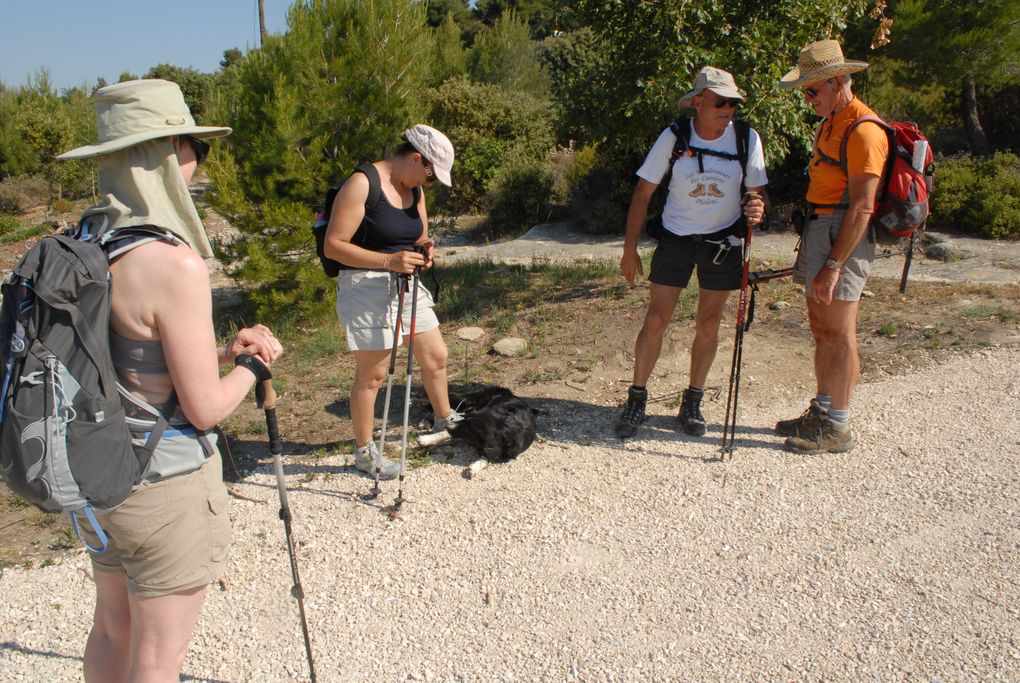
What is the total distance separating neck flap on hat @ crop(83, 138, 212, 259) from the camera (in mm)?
2057

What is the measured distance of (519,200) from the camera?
599 inches

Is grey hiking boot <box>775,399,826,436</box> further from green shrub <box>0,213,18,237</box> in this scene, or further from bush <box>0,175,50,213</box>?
bush <box>0,175,50,213</box>

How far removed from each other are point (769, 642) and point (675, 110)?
5.22m

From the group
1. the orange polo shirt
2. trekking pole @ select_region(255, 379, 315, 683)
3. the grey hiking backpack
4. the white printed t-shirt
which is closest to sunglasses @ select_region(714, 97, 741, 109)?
the white printed t-shirt

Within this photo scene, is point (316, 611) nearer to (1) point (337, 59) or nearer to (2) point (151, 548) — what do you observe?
(2) point (151, 548)

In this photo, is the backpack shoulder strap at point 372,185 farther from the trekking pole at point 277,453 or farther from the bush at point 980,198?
the bush at point 980,198

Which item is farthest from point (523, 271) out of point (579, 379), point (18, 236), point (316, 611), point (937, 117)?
point (18, 236)

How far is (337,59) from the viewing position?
7.69 metres

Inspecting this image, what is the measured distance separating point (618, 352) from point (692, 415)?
1468 millimetres

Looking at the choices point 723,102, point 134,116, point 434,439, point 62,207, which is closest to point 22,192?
point 62,207

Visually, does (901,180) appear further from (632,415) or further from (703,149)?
(632,415)

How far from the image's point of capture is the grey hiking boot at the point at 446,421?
15.5 ft

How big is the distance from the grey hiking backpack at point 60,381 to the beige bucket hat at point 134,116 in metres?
0.29

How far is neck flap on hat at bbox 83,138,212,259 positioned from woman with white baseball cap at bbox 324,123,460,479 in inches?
70.1
